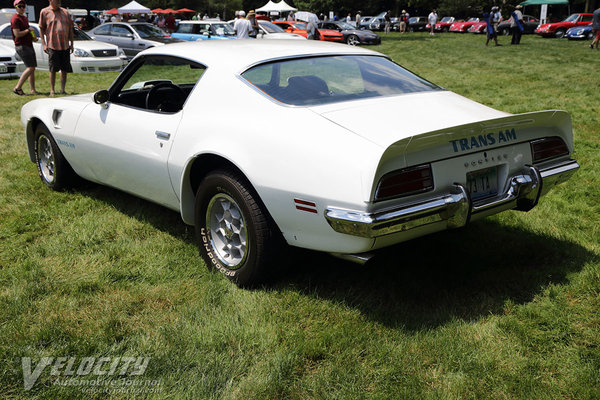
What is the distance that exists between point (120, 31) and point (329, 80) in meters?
15.4

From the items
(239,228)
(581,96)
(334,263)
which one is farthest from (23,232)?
(581,96)

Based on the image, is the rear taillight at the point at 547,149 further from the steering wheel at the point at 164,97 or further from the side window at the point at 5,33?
the side window at the point at 5,33

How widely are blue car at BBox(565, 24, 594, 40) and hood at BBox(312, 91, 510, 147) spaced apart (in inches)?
1082

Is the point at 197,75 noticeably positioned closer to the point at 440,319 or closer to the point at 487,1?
the point at 440,319

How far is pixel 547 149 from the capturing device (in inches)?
133

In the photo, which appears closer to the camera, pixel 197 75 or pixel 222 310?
pixel 222 310

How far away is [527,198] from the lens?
10.6 feet

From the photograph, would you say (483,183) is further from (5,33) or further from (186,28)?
(186,28)

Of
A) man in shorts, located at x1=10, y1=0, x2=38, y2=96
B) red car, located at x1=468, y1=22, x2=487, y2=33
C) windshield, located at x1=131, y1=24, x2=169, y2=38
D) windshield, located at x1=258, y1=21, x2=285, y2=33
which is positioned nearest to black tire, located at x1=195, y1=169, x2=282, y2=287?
man in shorts, located at x1=10, y1=0, x2=38, y2=96

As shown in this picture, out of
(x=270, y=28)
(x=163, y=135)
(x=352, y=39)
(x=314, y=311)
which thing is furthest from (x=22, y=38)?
(x=352, y=39)

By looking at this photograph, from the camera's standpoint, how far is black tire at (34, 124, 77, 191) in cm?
494

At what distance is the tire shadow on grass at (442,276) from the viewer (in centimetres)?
309

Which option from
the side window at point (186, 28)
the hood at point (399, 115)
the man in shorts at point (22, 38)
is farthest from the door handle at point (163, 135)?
the side window at point (186, 28)

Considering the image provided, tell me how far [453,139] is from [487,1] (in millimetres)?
56724
